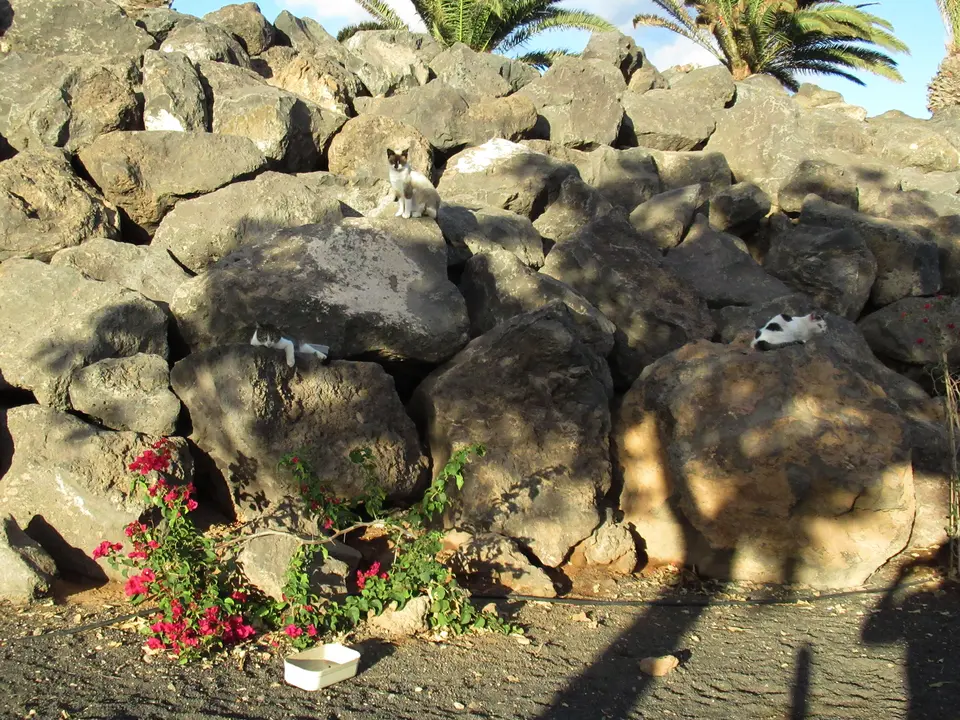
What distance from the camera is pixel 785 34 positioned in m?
19.8

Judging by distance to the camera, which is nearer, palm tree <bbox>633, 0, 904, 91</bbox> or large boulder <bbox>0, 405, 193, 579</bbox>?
large boulder <bbox>0, 405, 193, 579</bbox>

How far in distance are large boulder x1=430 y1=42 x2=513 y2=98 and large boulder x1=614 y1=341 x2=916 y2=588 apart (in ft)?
27.7

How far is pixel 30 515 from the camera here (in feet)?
19.2

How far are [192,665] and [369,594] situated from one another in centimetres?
102

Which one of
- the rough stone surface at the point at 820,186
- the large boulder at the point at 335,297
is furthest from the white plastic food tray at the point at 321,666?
the rough stone surface at the point at 820,186

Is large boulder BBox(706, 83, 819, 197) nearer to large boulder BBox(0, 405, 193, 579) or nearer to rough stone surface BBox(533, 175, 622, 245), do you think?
rough stone surface BBox(533, 175, 622, 245)

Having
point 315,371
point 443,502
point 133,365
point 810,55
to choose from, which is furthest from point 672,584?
point 810,55

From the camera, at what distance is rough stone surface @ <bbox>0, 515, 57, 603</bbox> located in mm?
5258

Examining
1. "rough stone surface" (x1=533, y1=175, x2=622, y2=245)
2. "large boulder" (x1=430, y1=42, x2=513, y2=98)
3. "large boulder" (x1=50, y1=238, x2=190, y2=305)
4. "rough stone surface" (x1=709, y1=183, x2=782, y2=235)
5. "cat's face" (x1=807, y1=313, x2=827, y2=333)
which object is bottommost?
"large boulder" (x1=50, y1=238, x2=190, y2=305)

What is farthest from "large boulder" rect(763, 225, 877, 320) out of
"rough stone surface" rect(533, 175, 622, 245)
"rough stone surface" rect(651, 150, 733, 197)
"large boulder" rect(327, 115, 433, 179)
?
"large boulder" rect(327, 115, 433, 179)

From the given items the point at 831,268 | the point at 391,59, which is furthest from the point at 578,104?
the point at 831,268

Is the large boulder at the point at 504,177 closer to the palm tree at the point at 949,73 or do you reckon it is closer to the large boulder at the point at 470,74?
the large boulder at the point at 470,74

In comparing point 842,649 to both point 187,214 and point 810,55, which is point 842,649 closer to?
point 187,214

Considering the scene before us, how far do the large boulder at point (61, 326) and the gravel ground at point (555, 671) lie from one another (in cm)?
197
